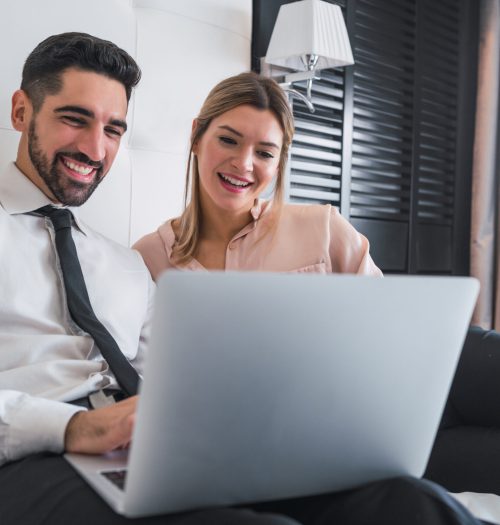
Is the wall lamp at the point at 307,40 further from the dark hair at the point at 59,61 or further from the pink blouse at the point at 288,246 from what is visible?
the dark hair at the point at 59,61

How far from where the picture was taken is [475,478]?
1.54m

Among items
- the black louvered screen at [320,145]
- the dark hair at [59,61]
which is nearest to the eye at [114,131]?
the dark hair at [59,61]

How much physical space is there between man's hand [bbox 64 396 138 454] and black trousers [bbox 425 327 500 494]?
84 cm

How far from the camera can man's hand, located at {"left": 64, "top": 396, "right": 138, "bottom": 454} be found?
0.97m

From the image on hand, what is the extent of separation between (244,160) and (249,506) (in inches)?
39.8

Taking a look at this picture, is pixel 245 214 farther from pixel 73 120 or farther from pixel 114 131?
pixel 73 120

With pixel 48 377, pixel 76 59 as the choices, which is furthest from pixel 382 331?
pixel 76 59

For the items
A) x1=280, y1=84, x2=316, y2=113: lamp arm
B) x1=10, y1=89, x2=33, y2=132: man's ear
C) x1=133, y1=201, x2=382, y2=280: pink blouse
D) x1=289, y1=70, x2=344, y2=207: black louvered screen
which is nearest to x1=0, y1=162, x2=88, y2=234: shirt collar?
x1=10, y1=89, x2=33, y2=132: man's ear

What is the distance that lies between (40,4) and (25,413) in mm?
1080

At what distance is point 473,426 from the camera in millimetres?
1692

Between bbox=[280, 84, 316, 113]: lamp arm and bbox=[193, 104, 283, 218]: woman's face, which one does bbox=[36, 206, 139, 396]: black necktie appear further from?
bbox=[280, 84, 316, 113]: lamp arm

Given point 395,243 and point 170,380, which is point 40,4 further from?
point 395,243

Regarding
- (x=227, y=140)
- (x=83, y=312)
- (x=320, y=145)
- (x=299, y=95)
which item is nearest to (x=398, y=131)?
(x=320, y=145)

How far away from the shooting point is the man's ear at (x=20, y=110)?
1.56m
